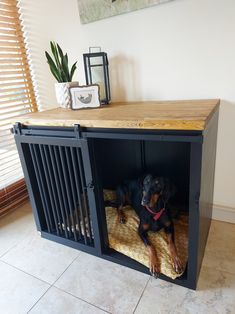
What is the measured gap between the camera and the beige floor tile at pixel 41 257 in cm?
137

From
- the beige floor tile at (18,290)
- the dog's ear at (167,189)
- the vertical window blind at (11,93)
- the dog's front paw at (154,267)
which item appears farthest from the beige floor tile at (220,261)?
the vertical window blind at (11,93)

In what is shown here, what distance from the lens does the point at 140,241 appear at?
1414 mm

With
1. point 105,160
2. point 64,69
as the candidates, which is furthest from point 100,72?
point 105,160

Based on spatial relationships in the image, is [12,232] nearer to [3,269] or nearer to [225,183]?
[3,269]

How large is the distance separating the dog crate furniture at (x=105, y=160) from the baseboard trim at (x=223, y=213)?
209 mm

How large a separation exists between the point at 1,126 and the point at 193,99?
1.56 meters

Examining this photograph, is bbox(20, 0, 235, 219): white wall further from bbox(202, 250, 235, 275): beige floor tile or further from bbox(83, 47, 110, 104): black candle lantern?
bbox(202, 250, 235, 275): beige floor tile

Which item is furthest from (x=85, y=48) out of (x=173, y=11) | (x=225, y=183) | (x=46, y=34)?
(x=225, y=183)

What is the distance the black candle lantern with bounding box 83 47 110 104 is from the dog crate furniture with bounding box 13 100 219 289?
7.5 inches

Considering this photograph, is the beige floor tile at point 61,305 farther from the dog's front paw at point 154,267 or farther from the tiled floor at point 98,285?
the dog's front paw at point 154,267

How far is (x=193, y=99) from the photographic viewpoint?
1434 mm

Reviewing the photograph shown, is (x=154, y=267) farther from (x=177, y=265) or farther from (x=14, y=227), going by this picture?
(x=14, y=227)

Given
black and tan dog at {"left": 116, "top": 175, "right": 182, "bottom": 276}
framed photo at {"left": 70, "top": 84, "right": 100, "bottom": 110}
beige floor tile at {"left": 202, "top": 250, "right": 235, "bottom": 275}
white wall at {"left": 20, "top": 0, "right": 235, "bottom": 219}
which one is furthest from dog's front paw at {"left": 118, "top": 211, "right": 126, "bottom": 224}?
framed photo at {"left": 70, "top": 84, "right": 100, "bottom": 110}

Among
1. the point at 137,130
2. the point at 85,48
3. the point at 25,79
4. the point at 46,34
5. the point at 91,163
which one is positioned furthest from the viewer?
the point at 25,79
